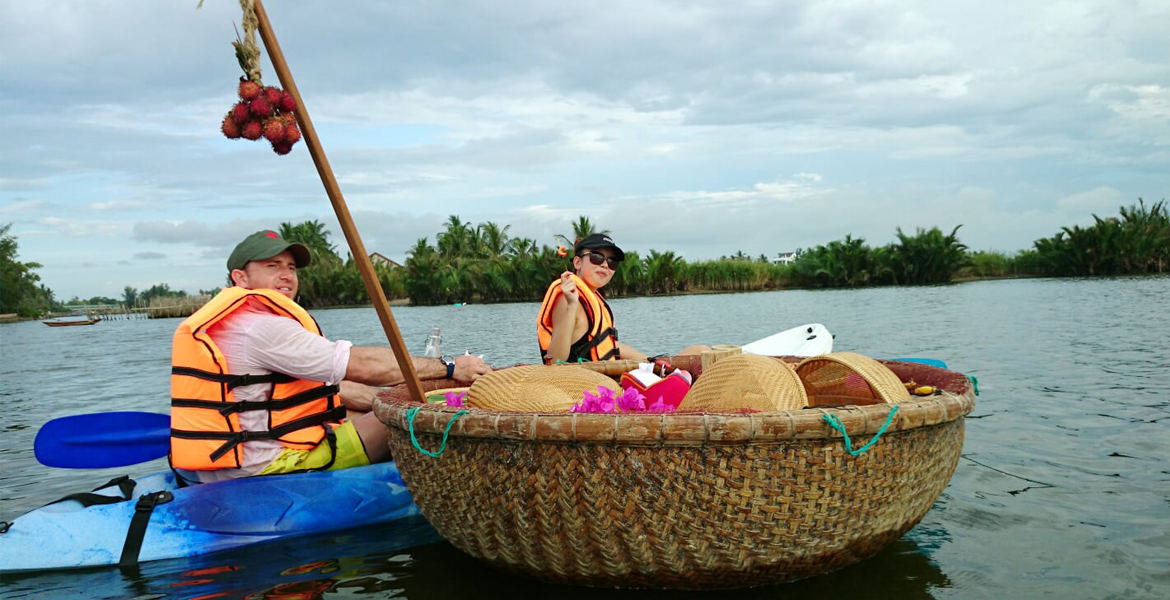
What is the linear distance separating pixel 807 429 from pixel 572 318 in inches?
107

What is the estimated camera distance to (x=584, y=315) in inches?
211

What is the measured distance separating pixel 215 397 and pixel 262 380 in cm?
21

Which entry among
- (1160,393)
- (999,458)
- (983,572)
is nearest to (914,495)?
(983,572)

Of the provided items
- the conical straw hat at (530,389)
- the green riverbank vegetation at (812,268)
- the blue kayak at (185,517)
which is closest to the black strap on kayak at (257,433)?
the blue kayak at (185,517)

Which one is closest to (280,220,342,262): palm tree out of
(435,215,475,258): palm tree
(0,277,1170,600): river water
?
(435,215,475,258): palm tree

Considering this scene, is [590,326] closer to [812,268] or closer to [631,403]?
[631,403]

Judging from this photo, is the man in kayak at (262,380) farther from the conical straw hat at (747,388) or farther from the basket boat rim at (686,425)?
the conical straw hat at (747,388)

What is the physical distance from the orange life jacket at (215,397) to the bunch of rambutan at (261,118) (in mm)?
1129

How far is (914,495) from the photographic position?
9.29 ft

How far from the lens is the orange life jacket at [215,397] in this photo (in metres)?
3.63

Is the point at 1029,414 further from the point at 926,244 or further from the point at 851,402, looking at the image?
the point at 926,244

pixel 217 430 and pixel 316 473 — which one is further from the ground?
pixel 217 430

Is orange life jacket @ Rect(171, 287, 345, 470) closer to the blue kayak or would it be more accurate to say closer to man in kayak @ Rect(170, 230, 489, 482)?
man in kayak @ Rect(170, 230, 489, 482)

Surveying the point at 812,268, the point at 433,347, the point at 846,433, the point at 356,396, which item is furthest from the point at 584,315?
the point at 812,268
